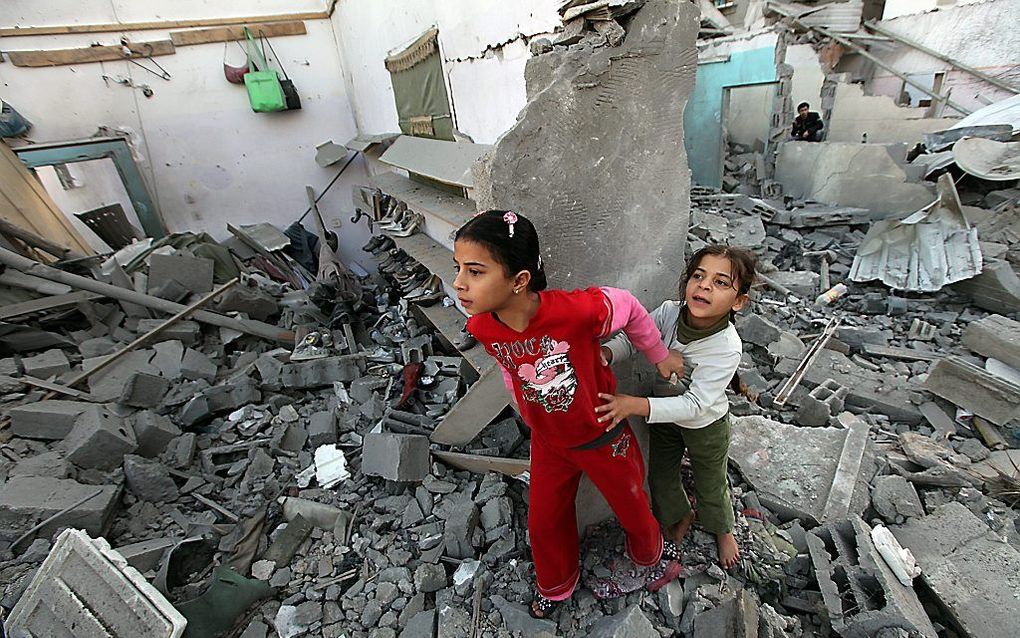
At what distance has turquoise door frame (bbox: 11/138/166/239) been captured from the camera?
260 inches

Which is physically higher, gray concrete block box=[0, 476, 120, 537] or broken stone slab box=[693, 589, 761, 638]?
gray concrete block box=[0, 476, 120, 537]

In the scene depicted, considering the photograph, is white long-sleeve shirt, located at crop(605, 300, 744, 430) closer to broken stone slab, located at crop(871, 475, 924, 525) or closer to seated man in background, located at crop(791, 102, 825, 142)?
broken stone slab, located at crop(871, 475, 924, 525)

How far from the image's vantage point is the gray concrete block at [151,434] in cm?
347

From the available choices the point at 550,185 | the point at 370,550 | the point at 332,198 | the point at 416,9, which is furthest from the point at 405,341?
the point at 332,198

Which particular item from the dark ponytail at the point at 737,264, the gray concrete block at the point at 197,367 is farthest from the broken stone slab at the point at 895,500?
the gray concrete block at the point at 197,367

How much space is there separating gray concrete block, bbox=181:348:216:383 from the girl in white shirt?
14.4 ft

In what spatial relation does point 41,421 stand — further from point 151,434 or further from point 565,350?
point 565,350

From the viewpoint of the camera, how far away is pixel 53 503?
9.15 feet

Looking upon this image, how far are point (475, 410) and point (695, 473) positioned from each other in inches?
56.9

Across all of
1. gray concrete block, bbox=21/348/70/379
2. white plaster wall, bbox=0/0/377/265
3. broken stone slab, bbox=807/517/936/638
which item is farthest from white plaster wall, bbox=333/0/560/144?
gray concrete block, bbox=21/348/70/379

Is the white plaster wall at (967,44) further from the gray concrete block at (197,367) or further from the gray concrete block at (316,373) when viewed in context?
the gray concrete block at (197,367)

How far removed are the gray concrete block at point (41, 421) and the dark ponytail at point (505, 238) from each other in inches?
156

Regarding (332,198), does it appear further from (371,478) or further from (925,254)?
(925,254)

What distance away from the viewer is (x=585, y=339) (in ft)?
5.33
